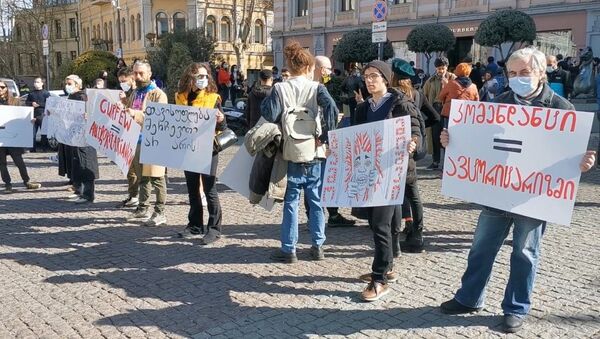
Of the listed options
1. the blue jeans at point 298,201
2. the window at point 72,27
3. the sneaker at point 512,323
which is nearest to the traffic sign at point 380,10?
the blue jeans at point 298,201

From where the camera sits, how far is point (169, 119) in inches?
256

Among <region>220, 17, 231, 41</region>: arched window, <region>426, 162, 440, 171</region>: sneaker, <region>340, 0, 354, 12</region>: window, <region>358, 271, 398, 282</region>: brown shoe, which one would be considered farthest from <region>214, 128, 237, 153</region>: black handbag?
<region>220, 17, 231, 41</region>: arched window

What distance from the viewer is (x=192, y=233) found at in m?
6.57

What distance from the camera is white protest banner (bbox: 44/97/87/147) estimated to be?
28.1 ft

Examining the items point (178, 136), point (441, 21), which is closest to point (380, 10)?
point (178, 136)

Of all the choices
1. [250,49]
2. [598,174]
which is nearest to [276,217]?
[598,174]

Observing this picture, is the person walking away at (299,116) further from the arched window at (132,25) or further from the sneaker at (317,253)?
the arched window at (132,25)

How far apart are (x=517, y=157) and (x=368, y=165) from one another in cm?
124

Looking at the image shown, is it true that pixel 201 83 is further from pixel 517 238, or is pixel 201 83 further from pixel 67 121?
pixel 517 238

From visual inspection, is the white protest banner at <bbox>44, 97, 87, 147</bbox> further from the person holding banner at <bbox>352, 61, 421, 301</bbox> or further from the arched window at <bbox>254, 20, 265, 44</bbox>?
the arched window at <bbox>254, 20, 265, 44</bbox>

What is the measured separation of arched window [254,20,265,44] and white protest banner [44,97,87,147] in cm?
4454

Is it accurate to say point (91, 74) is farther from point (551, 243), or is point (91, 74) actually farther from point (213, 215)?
point (551, 243)

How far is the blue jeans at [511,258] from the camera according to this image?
12.9ft

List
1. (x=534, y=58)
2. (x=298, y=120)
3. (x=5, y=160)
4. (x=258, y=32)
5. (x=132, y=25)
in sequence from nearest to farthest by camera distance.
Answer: (x=534, y=58)
(x=298, y=120)
(x=5, y=160)
(x=258, y=32)
(x=132, y=25)
